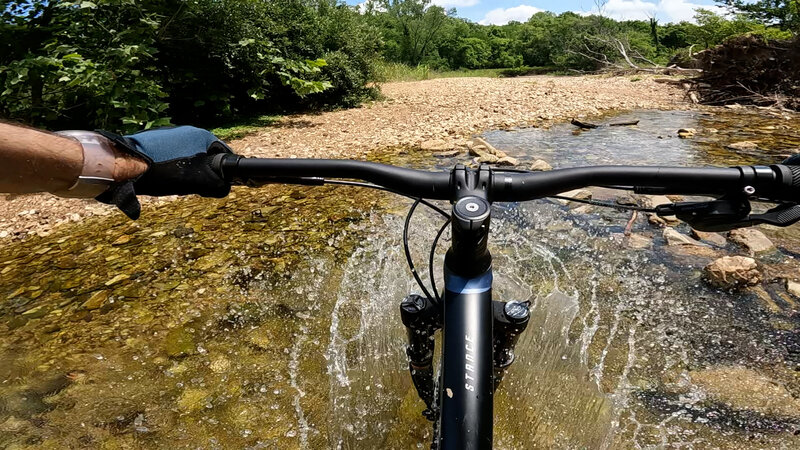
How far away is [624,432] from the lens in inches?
94.7

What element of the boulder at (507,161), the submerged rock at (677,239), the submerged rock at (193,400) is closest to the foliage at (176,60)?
the boulder at (507,161)

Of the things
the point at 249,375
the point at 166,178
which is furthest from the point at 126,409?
the point at 166,178

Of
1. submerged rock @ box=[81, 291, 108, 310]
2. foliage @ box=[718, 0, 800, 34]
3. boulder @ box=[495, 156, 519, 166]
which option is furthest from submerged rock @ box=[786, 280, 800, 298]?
foliage @ box=[718, 0, 800, 34]

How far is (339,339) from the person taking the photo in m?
3.26

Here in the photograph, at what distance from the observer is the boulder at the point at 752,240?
4.17 meters

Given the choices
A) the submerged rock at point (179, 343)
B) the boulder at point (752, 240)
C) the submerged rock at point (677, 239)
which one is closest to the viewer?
the submerged rock at point (179, 343)

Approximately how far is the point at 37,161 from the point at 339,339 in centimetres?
243

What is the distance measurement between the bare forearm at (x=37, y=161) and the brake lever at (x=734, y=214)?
5.67 ft

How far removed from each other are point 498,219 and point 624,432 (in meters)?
3.07

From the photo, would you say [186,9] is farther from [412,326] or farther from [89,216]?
[412,326]

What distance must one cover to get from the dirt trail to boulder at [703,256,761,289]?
5.37 meters

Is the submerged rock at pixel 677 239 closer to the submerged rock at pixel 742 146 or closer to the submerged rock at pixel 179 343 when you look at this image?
the submerged rock at pixel 179 343

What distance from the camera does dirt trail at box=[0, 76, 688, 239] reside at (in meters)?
5.63

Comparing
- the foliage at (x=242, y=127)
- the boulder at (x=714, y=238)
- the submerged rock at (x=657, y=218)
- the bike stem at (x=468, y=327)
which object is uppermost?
the bike stem at (x=468, y=327)
